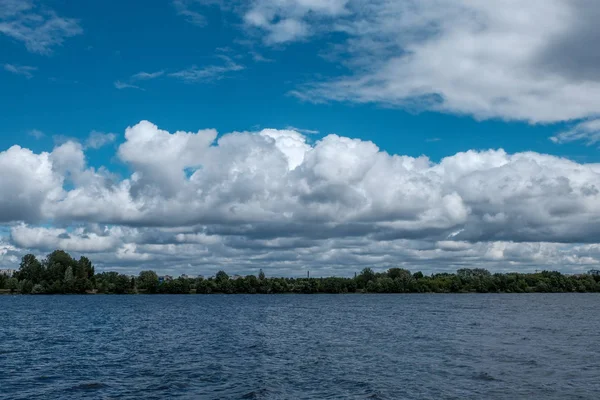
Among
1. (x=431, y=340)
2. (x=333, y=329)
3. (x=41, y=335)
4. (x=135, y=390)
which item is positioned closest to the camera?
(x=135, y=390)

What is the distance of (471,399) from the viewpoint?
35.8 metres

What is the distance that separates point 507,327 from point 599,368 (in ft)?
131

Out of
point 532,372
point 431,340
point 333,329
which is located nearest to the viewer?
point 532,372

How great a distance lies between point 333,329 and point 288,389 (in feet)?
151

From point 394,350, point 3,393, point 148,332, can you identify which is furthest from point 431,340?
point 3,393

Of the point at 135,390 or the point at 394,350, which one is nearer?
the point at 135,390

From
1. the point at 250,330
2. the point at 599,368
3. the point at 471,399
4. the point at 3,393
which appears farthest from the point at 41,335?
the point at 599,368

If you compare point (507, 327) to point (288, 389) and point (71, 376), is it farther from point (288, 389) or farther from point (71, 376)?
point (71, 376)

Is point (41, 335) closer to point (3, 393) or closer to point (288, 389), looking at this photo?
point (3, 393)

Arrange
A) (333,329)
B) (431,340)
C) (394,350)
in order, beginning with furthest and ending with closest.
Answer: (333,329) → (431,340) → (394,350)

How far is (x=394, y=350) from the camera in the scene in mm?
59344

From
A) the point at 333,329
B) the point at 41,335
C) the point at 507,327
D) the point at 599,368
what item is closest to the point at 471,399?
the point at 599,368

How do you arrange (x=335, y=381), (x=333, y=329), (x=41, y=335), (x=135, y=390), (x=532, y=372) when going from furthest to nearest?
(x=333, y=329)
(x=41, y=335)
(x=532, y=372)
(x=335, y=381)
(x=135, y=390)

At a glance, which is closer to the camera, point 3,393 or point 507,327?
point 3,393
